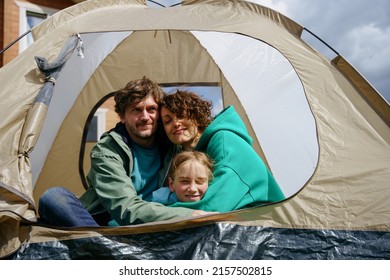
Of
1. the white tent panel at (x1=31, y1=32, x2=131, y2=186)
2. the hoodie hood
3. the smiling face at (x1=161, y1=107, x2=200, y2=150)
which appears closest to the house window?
the white tent panel at (x1=31, y1=32, x2=131, y2=186)

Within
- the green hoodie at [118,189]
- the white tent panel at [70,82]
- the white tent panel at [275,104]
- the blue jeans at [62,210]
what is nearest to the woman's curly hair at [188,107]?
the green hoodie at [118,189]

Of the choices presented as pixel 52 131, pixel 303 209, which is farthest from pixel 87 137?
pixel 303 209

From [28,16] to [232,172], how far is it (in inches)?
225

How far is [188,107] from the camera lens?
2180 mm

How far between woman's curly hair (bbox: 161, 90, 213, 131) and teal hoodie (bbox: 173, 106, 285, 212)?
178 millimetres

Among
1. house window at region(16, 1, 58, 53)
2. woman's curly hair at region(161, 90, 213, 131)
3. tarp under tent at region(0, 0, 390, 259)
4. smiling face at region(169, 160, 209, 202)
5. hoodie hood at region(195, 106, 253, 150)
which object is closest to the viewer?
tarp under tent at region(0, 0, 390, 259)

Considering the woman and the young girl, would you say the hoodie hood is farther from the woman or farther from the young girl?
the young girl

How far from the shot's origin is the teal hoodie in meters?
1.75

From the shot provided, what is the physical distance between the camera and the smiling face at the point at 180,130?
2.17m

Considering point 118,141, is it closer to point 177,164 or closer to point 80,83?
point 177,164

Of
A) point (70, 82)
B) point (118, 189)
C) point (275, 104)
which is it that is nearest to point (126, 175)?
point (118, 189)

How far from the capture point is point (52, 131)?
3037 mm
